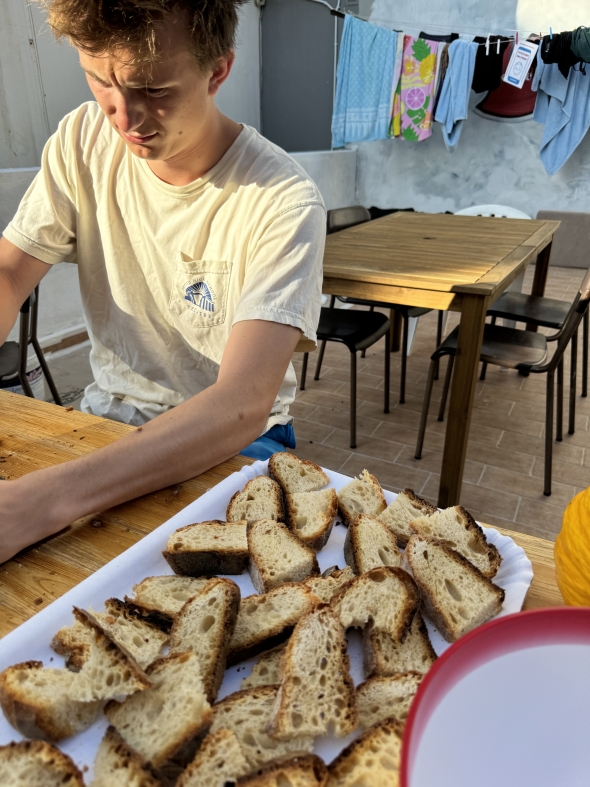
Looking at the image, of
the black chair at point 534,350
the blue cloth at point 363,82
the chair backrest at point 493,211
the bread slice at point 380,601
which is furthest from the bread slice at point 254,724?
the blue cloth at point 363,82

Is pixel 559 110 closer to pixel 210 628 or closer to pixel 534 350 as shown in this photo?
pixel 534 350

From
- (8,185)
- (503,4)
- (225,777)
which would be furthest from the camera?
(503,4)

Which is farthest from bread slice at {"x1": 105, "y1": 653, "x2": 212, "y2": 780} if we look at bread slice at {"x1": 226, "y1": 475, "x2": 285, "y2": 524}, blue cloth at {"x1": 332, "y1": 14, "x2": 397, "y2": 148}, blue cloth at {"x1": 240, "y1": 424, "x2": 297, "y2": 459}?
blue cloth at {"x1": 332, "y1": 14, "x2": 397, "y2": 148}

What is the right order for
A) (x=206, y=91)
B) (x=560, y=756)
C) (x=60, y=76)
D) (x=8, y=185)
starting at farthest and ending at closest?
(x=60, y=76)
(x=8, y=185)
(x=206, y=91)
(x=560, y=756)

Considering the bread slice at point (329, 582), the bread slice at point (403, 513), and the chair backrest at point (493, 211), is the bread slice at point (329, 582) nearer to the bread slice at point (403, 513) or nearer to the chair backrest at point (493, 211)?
the bread slice at point (403, 513)

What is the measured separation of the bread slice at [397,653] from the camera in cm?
51

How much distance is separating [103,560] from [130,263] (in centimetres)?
80

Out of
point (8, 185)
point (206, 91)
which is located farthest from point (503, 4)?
point (206, 91)

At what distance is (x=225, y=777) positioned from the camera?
1.31 feet

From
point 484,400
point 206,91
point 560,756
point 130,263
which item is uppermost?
point 206,91

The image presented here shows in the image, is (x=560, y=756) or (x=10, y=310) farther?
(x=10, y=310)

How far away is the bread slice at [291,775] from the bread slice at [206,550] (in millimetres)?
259

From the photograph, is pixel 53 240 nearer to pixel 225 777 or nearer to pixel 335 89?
pixel 225 777

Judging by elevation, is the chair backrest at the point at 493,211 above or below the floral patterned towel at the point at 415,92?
below
